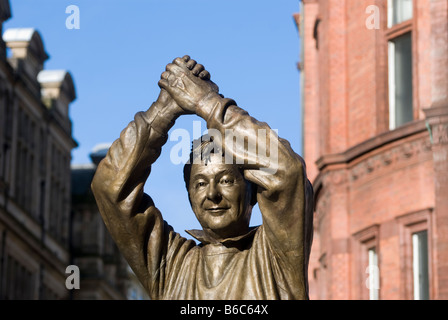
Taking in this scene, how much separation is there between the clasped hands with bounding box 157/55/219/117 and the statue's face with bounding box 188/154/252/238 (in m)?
0.34

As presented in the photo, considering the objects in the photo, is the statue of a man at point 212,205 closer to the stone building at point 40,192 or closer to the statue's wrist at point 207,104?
the statue's wrist at point 207,104

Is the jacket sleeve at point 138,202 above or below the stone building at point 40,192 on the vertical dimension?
below

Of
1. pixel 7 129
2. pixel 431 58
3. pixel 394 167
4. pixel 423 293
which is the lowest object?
pixel 423 293

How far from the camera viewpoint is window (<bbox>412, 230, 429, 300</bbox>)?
29.0m

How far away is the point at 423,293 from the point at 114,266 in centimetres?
3557

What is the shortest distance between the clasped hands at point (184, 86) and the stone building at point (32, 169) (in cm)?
4013

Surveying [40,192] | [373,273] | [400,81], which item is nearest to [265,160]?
[373,273]

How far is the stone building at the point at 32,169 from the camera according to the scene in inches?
1925

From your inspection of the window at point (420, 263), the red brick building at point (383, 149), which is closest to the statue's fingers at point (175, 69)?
the red brick building at point (383, 149)

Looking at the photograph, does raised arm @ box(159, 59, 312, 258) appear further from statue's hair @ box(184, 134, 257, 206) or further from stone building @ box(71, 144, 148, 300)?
stone building @ box(71, 144, 148, 300)

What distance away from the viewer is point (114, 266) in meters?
63.3

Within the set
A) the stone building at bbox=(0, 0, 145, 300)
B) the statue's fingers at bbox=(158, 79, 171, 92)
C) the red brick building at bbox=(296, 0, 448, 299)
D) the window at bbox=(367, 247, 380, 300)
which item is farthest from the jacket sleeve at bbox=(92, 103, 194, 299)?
the stone building at bbox=(0, 0, 145, 300)

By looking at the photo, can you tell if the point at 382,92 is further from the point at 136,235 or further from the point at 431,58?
the point at 136,235

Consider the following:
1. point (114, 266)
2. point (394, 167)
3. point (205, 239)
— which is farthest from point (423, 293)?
point (114, 266)
